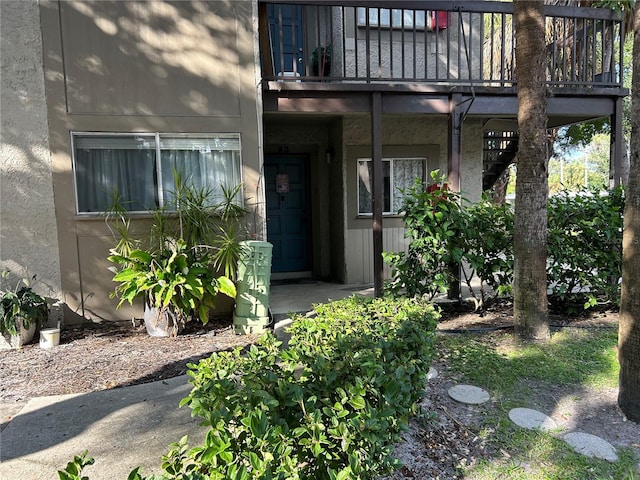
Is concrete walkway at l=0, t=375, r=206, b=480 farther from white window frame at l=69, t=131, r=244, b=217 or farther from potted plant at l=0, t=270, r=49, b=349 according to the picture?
white window frame at l=69, t=131, r=244, b=217

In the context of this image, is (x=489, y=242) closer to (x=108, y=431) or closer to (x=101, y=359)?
(x=108, y=431)

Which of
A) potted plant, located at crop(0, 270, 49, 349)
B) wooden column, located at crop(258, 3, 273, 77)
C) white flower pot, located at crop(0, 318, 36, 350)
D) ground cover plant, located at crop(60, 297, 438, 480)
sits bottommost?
white flower pot, located at crop(0, 318, 36, 350)

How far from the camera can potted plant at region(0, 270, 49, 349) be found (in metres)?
4.83

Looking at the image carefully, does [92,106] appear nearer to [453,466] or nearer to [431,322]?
[431,322]

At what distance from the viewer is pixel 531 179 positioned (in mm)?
4414

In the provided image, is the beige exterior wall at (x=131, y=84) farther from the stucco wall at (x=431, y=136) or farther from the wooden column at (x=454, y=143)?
the wooden column at (x=454, y=143)

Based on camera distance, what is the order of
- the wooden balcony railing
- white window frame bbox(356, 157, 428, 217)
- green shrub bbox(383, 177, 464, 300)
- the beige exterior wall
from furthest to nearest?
1. white window frame bbox(356, 157, 428, 217)
2. the wooden balcony railing
3. the beige exterior wall
4. green shrub bbox(383, 177, 464, 300)

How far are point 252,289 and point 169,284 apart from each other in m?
0.97

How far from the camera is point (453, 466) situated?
2.59 m

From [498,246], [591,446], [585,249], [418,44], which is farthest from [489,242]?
[418,44]

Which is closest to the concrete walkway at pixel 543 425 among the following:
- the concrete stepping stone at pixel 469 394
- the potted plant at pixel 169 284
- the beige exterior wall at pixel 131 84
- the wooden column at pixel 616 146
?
the concrete stepping stone at pixel 469 394

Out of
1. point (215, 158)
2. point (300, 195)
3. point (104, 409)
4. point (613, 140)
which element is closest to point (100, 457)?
point (104, 409)

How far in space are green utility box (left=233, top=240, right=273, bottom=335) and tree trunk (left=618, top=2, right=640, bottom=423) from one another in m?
3.62

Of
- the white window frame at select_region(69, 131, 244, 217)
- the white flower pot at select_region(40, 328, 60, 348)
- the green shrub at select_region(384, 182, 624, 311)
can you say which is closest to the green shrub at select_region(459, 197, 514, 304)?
the green shrub at select_region(384, 182, 624, 311)
